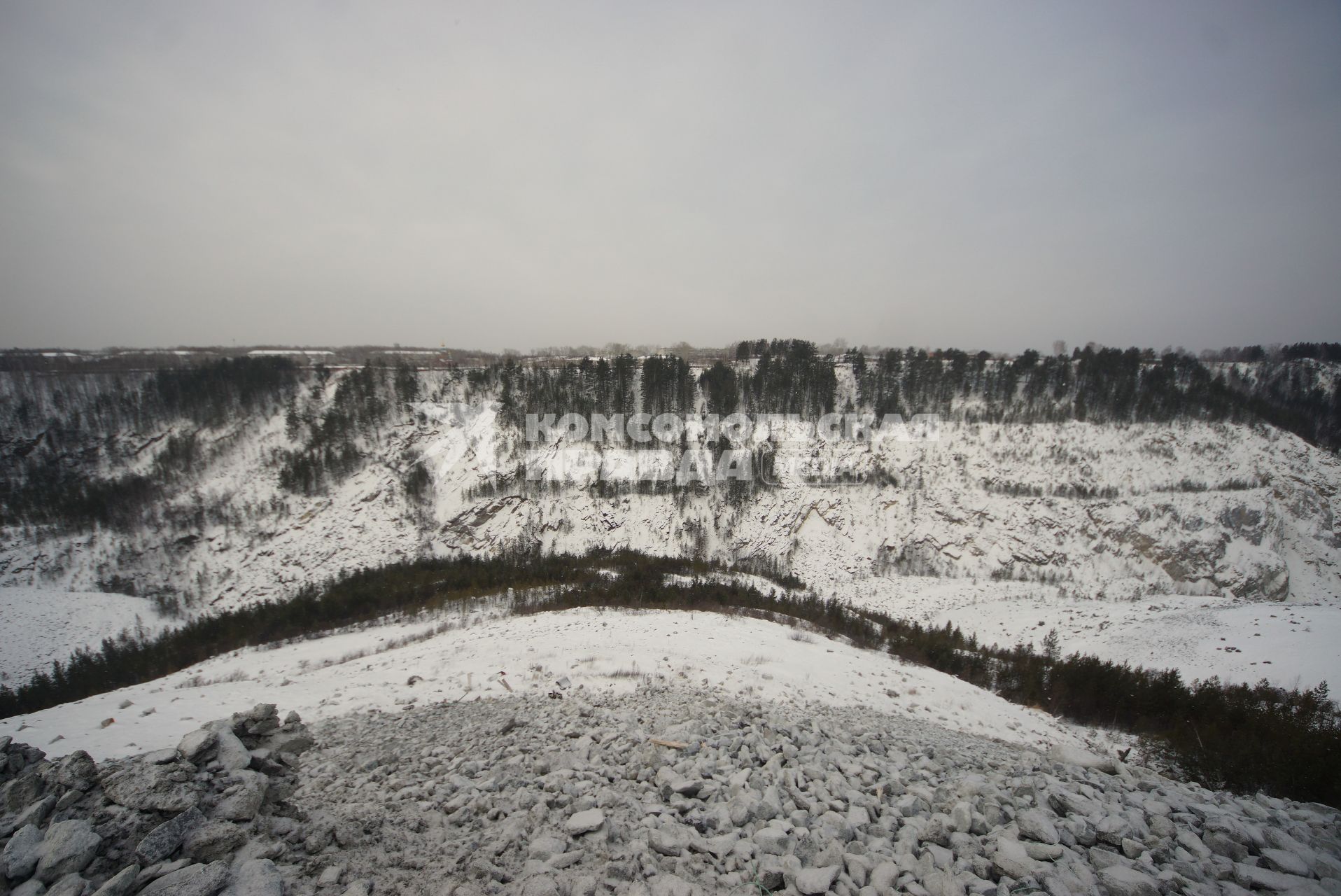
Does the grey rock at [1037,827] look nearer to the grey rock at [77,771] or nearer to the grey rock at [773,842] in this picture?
the grey rock at [773,842]

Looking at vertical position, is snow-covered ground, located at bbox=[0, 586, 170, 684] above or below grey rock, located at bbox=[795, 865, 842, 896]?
below

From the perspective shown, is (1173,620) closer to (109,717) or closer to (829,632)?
(829,632)

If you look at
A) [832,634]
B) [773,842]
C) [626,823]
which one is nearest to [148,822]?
[626,823]

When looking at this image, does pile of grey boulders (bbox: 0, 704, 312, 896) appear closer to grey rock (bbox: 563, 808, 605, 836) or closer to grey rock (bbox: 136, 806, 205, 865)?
grey rock (bbox: 136, 806, 205, 865)

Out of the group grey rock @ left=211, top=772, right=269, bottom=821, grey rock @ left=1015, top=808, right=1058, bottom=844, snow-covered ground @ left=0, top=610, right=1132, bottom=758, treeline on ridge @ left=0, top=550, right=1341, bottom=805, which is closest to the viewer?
grey rock @ left=1015, top=808, right=1058, bottom=844

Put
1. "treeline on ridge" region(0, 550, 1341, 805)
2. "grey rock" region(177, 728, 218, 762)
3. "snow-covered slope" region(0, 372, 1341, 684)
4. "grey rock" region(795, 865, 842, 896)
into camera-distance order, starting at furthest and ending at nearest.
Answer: "snow-covered slope" region(0, 372, 1341, 684)
"treeline on ridge" region(0, 550, 1341, 805)
"grey rock" region(177, 728, 218, 762)
"grey rock" region(795, 865, 842, 896)

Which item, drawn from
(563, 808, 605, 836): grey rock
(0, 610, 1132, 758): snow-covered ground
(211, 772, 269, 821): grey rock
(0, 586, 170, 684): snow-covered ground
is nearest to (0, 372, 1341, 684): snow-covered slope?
(0, 586, 170, 684): snow-covered ground
